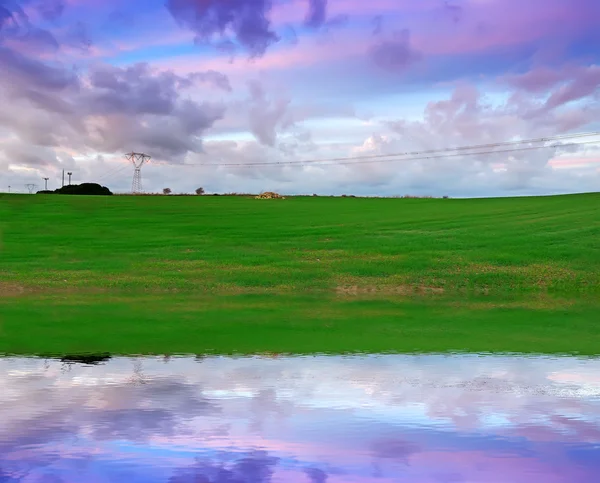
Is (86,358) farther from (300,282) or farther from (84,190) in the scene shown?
(84,190)

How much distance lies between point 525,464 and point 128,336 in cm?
1043

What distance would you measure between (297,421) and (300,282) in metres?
19.1

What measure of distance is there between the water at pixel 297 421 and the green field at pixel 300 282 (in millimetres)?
2454

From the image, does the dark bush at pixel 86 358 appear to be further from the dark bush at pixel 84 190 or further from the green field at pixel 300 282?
the dark bush at pixel 84 190

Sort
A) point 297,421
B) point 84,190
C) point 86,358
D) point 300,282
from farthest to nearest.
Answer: point 84,190 < point 300,282 < point 86,358 < point 297,421

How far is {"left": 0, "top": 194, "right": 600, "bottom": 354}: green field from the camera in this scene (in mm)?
15539

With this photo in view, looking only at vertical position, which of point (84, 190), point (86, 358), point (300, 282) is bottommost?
point (300, 282)

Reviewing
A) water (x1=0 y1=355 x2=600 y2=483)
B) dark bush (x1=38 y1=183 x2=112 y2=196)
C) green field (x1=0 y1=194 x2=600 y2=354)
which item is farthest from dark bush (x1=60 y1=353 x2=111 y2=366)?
dark bush (x1=38 y1=183 x2=112 y2=196)

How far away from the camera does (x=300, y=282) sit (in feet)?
90.6

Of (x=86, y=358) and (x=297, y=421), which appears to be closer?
(x=297, y=421)

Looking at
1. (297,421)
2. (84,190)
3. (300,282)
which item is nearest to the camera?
(297,421)

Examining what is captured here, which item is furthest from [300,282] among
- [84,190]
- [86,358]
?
[84,190]

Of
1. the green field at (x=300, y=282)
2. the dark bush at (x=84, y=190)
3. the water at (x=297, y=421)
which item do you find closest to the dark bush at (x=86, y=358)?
the water at (x=297, y=421)

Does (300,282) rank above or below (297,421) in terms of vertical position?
below
